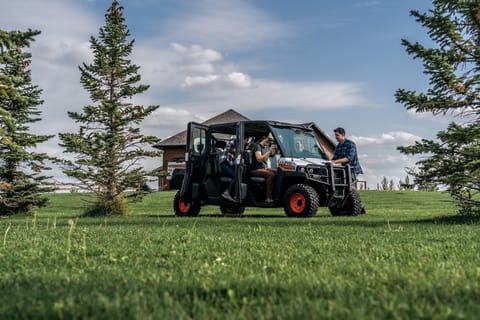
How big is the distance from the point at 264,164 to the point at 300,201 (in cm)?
144

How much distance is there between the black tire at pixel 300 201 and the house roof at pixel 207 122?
3761cm

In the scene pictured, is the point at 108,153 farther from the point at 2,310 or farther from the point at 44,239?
the point at 2,310

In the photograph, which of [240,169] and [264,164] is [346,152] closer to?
[264,164]

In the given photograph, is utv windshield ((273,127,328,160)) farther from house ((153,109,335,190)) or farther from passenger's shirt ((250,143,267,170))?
house ((153,109,335,190))

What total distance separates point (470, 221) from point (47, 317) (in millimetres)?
9825

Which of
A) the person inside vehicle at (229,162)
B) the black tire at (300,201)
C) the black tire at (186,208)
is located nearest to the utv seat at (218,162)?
the person inside vehicle at (229,162)

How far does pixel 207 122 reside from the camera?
177 feet

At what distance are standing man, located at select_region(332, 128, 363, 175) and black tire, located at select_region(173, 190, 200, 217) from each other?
4187mm

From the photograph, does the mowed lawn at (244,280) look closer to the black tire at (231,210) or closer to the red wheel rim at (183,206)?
the red wheel rim at (183,206)

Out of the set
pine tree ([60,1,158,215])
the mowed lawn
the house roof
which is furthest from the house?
the mowed lawn

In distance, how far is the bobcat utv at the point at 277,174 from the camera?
13.3 metres

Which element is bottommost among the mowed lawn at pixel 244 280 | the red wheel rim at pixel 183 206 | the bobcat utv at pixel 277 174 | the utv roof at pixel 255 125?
the mowed lawn at pixel 244 280

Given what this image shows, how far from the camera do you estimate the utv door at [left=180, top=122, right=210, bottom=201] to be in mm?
15008

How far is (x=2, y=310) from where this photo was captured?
3.02m
